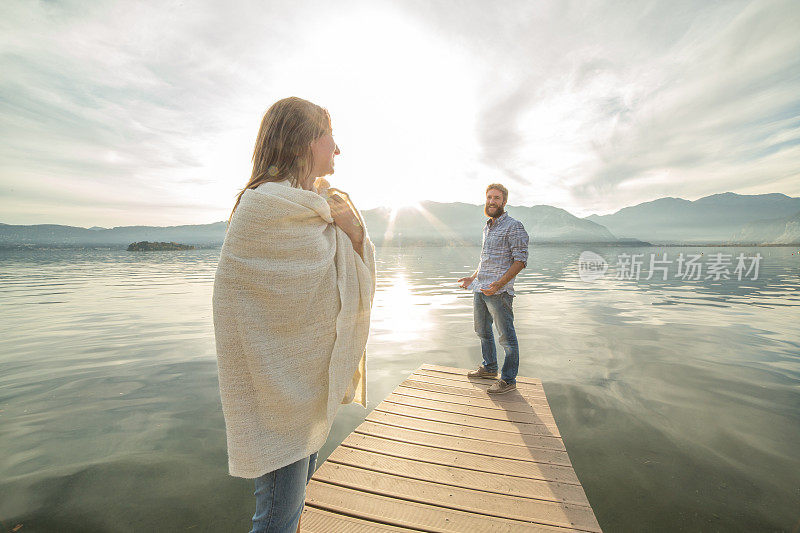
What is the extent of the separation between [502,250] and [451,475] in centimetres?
306

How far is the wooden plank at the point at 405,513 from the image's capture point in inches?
107

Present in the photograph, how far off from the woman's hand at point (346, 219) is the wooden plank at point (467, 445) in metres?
3.07

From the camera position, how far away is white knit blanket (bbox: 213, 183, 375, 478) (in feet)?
4.57

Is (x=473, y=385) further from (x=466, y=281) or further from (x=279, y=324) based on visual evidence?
(x=279, y=324)

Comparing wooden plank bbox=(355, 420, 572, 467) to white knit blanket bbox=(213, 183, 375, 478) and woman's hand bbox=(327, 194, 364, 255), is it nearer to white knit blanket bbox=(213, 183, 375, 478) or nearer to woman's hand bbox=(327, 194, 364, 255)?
white knit blanket bbox=(213, 183, 375, 478)

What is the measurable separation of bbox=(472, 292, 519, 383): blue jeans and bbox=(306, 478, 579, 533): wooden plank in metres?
2.33

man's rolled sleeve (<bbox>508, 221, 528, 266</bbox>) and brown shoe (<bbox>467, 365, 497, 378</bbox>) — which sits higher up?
man's rolled sleeve (<bbox>508, 221, 528, 266</bbox>)

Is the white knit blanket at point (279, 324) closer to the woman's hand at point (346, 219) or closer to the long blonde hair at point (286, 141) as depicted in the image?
the woman's hand at point (346, 219)

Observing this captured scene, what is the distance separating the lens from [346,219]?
5.50 feet

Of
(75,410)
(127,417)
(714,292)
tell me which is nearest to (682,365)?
(127,417)

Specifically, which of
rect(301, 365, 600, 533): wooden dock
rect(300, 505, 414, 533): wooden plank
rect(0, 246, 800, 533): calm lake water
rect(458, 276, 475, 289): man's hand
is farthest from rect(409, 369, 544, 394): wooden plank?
rect(300, 505, 414, 533): wooden plank

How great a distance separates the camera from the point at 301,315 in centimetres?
152

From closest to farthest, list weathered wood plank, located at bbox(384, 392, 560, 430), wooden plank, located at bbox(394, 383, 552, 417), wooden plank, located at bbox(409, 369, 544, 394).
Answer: weathered wood plank, located at bbox(384, 392, 560, 430)
wooden plank, located at bbox(394, 383, 552, 417)
wooden plank, located at bbox(409, 369, 544, 394)

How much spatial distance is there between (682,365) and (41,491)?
480 inches
